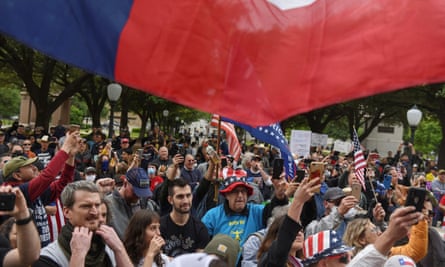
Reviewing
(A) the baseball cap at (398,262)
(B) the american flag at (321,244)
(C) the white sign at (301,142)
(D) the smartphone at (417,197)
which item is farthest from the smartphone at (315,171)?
(C) the white sign at (301,142)

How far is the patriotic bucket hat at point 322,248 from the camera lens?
3.73 metres

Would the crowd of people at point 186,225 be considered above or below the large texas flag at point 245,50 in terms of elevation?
below

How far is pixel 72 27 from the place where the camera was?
2949 millimetres

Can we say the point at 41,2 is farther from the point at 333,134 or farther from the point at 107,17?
the point at 333,134

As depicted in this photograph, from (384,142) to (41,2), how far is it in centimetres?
7889

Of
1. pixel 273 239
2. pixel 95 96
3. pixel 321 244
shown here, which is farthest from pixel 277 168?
pixel 95 96

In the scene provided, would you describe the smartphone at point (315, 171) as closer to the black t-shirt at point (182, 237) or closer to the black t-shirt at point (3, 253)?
the black t-shirt at point (3, 253)

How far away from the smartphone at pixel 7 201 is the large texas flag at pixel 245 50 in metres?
0.78

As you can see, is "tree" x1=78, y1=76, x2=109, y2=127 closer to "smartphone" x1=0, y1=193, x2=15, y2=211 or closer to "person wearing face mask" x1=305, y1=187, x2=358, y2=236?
"person wearing face mask" x1=305, y1=187, x2=358, y2=236

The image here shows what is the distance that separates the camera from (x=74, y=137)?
4.70m

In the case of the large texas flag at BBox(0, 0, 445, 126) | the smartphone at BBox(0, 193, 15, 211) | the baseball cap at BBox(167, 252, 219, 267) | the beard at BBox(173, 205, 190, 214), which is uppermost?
the large texas flag at BBox(0, 0, 445, 126)

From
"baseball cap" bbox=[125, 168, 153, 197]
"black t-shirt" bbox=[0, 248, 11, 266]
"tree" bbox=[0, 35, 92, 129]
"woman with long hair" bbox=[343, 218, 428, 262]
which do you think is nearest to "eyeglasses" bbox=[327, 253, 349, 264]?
"woman with long hair" bbox=[343, 218, 428, 262]

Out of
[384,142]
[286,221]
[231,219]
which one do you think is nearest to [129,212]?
[231,219]

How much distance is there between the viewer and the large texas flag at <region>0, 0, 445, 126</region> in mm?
2986
